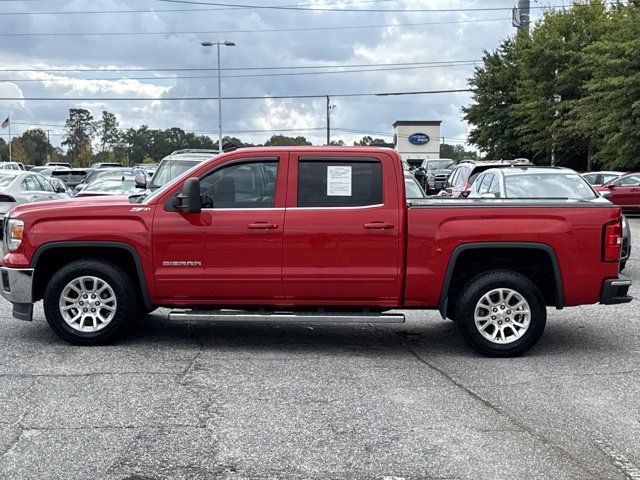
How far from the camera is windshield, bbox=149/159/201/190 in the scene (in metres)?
13.6

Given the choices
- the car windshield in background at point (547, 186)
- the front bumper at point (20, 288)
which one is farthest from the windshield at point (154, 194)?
the car windshield in background at point (547, 186)

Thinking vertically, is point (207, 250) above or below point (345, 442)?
above

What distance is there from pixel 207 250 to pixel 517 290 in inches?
116

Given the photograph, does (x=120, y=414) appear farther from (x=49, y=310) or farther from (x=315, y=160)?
(x=315, y=160)

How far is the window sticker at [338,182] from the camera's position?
6.92 m

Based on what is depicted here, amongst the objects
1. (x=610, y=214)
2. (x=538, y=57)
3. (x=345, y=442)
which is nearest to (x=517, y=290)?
(x=610, y=214)

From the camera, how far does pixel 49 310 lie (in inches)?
275

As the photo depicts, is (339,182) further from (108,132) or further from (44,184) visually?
(108,132)

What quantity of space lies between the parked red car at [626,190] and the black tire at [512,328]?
18304 mm

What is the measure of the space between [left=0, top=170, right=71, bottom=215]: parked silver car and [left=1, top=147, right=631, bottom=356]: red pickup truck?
Result: 951cm

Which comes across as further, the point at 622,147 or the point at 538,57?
the point at 538,57

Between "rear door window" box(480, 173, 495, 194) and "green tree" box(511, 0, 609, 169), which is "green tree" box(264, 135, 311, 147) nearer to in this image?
"rear door window" box(480, 173, 495, 194)

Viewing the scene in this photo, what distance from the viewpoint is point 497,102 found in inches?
1877

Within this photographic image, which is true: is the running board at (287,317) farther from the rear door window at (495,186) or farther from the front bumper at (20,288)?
the rear door window at (495,186)
